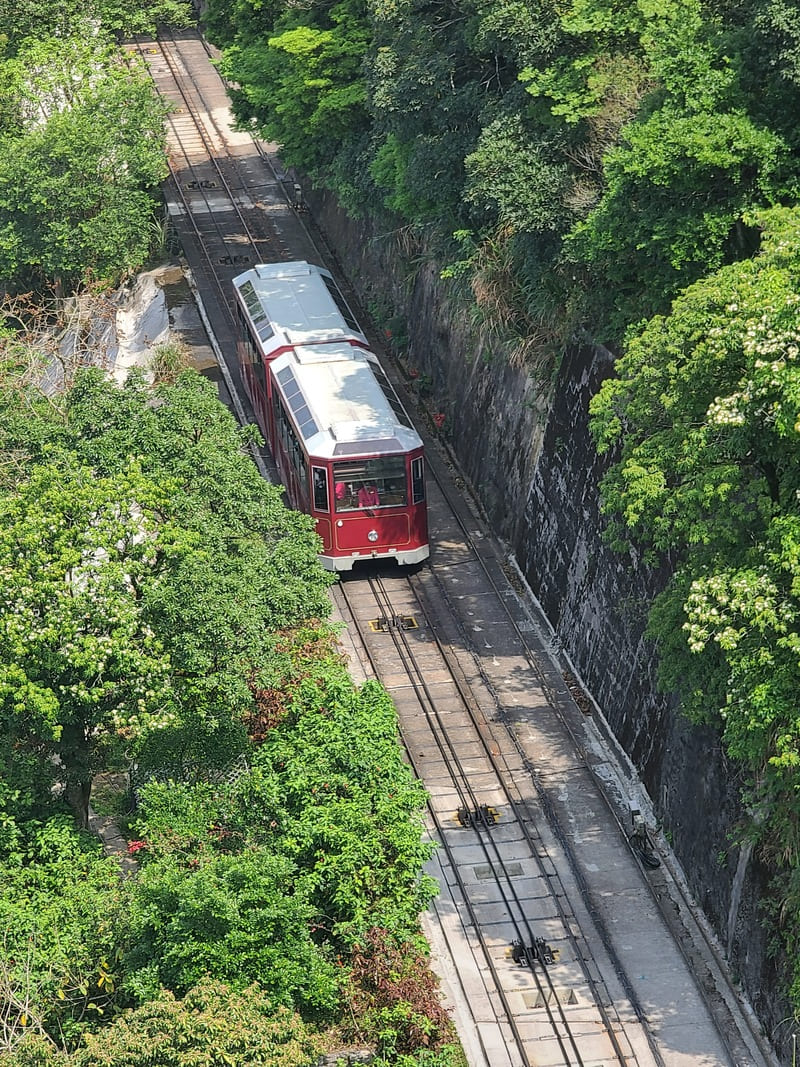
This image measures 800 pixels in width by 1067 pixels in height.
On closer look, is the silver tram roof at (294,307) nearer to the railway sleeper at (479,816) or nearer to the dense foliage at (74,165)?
the dense foliage at (74,165)

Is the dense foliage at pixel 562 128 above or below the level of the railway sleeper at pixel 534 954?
above

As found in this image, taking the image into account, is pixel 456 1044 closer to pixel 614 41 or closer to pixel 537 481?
pixel 537 481

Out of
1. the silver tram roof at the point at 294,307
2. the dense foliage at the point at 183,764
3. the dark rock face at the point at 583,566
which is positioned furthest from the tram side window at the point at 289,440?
the dark rock face at the point at 583,566

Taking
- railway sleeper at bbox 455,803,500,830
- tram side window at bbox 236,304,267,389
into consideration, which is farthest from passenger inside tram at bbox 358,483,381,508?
railway sleeper at bbox 455,803,500,830

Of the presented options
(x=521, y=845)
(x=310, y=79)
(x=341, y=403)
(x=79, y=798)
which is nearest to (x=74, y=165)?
(x=310, y=79)

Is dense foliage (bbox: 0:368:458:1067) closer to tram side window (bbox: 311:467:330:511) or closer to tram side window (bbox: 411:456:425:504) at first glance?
tram side window (bbox: 311:467:330:511)

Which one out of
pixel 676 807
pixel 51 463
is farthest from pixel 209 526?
pixel 676 807
